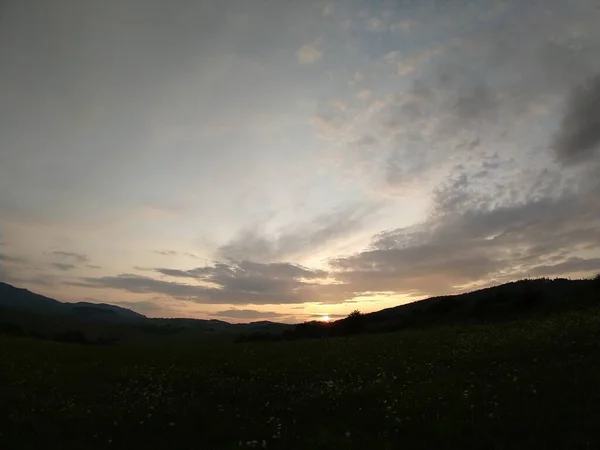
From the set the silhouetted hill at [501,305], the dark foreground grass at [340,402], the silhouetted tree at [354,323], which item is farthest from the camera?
the silhouetted tree at [354,323]

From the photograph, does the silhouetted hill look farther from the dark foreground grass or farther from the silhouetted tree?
the dark foreground grass

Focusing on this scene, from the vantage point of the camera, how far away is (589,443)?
9.80 metres

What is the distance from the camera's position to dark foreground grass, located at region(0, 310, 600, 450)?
1176 centimetres

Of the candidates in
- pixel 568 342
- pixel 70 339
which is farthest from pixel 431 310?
pixel 70 339

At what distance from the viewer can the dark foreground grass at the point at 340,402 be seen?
1176 centimetres

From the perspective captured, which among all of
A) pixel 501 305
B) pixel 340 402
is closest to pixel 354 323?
pixel 501 305

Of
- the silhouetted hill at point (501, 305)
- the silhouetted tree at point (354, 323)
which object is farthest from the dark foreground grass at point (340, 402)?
the silhouetted tree at point (354, 323)

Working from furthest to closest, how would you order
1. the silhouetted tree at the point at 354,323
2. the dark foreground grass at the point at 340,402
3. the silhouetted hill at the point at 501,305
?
the silhouetted tree at the point at 354,323, the silhouetted hill at the point at 501,305, the dark foreground grass at the point at 340,402

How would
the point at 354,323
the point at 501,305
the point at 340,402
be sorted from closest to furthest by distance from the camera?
the point at 340,402 → the point at 501,305 → the point at 354,323

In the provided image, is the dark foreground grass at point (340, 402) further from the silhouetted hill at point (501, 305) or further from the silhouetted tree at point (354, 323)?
the silhouetted tree at point (354, 323)

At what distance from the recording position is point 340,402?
16.0 metres

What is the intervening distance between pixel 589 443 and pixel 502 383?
19.7 feet

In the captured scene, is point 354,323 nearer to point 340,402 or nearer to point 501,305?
point 501,305

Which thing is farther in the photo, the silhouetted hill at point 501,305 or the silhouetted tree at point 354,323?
the silhouetted tree at point 354,323
